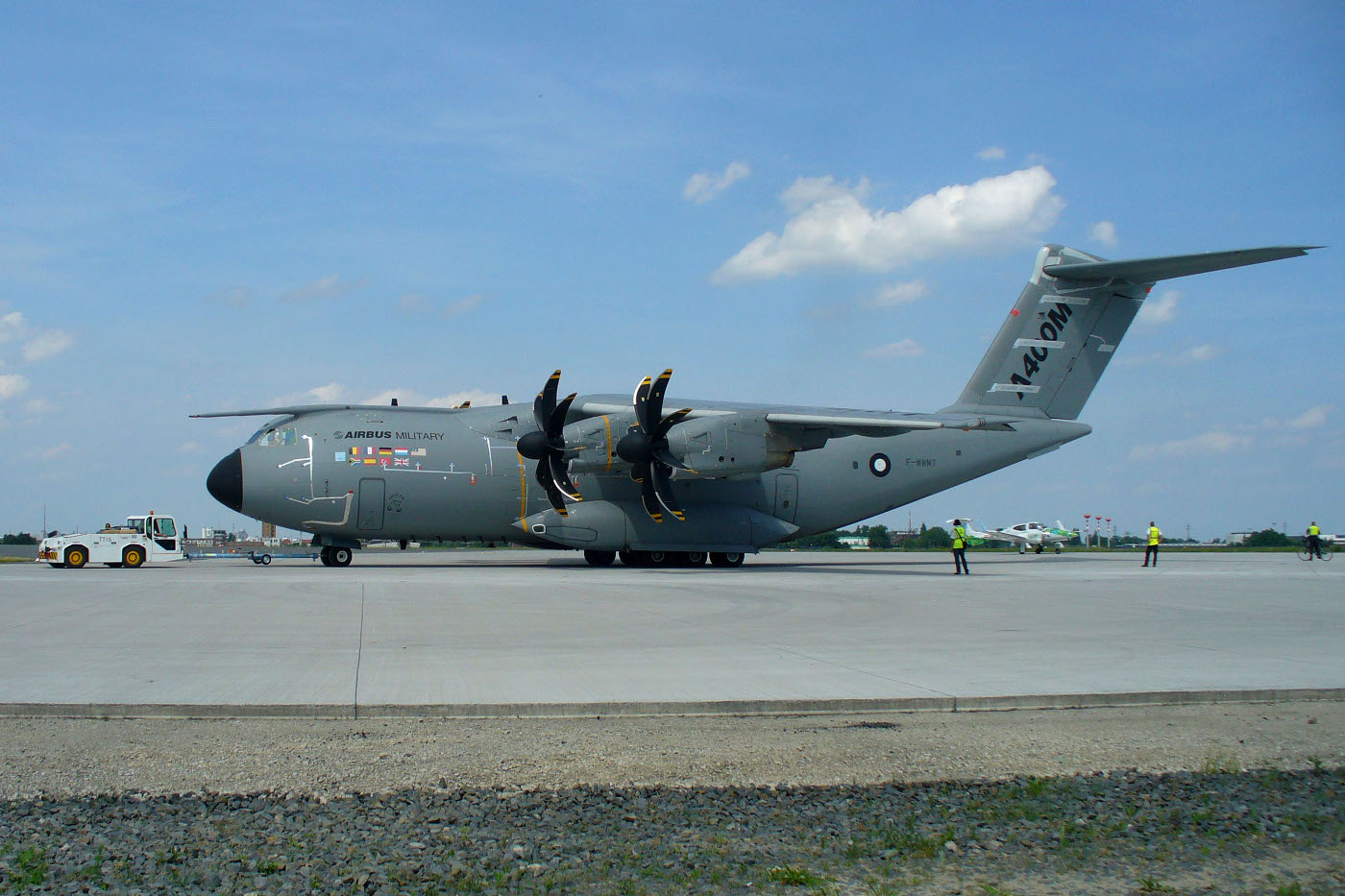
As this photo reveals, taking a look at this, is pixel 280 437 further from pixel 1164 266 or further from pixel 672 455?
pixel 1164 266

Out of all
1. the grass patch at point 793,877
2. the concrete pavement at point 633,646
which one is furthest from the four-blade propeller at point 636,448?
the grass patch at point 793,877

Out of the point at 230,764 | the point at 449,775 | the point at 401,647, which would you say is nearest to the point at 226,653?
the point at 401,647

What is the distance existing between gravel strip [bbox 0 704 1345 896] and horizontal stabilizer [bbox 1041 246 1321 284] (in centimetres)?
1760

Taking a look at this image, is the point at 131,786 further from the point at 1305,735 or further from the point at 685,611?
the point at 685,611

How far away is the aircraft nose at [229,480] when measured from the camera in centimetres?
2345

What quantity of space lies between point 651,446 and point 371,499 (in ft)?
22.6

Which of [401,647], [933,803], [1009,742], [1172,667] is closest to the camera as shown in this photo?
[933,803]

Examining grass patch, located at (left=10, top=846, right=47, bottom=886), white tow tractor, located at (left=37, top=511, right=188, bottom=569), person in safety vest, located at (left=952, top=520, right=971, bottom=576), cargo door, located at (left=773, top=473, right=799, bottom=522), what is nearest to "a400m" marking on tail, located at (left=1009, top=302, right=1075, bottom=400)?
person in safety vest, located at (left=952, top=520, right=971, bottom=576)

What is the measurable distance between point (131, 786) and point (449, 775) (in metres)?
1.55

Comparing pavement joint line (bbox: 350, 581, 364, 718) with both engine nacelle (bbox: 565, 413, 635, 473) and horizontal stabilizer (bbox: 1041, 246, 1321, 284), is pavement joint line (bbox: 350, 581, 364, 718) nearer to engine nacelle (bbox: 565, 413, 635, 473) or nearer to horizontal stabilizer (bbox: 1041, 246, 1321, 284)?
engine nacelle (bbox: 565, 413, 635, 473)

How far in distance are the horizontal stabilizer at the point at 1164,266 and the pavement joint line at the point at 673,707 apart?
53.7 feet

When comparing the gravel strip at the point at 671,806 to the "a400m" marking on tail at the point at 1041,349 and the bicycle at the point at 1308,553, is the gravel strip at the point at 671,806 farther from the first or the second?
the bicycle at the point at 1308,553

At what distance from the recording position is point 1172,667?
880 centimetres

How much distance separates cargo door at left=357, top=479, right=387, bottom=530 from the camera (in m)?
23.8
